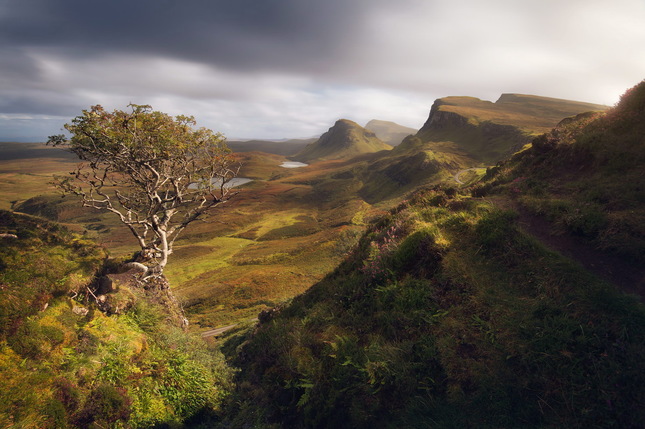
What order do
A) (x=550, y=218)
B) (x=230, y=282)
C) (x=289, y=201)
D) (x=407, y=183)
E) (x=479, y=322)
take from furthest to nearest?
(x=289, y=201) → (x=407, y=183) → (x=230, y=282) → (x=550, y=218) → (x=479, y=322)

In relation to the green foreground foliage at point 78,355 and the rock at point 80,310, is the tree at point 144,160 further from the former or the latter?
the rock at point 80,310

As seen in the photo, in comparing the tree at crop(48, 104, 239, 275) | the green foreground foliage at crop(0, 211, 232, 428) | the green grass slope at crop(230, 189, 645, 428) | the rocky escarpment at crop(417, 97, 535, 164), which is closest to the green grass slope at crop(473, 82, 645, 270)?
the green grass slope at crop(230, 189, 645, 428)

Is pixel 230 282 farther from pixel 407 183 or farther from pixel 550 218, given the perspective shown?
pixel 407 183

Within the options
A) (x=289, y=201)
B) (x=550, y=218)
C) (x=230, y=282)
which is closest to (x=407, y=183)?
(x=289, y=201)

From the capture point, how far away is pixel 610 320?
603 cm

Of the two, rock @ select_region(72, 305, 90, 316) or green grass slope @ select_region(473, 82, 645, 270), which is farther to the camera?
rock @ select_region(72, 305, 90, 316)

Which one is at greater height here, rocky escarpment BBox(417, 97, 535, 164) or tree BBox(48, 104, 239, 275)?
rocky escarpment BBox(417, 97, 535, 164)

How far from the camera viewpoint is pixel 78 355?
7.96m

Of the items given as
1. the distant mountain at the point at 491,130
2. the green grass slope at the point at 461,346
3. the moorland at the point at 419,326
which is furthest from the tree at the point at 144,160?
the distant mountain at the point at 491,130

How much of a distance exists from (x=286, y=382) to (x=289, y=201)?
14706cm

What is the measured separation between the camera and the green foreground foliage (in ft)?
22.0

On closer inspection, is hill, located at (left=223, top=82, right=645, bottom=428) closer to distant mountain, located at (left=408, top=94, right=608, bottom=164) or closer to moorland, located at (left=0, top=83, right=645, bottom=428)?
moorland, located at (left=0, top=83, right=645, bottom=428)

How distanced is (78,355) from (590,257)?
50.1 ft

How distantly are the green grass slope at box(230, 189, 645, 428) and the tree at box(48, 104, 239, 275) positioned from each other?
10597mm
